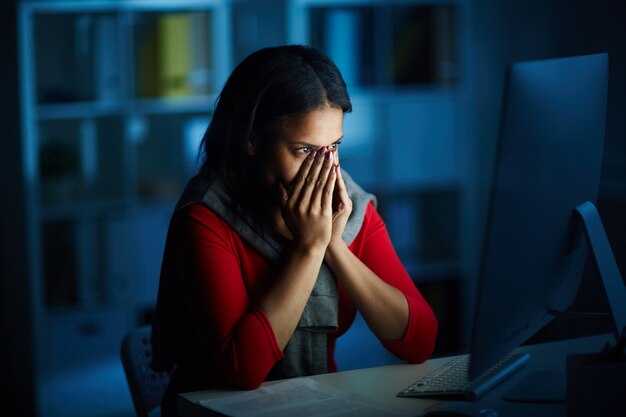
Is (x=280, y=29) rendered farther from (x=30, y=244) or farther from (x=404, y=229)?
(x=30, y=244)

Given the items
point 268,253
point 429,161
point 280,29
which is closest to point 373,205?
point 268,253

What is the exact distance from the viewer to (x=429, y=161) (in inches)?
146

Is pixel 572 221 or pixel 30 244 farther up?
pixel 572 221

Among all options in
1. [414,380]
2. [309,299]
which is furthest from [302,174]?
[414,380]

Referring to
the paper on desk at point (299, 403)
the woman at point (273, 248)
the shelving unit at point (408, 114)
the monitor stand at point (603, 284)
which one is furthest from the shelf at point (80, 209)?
the monitor stand at point (603, 284)

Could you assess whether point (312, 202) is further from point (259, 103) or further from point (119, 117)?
point (119, 117)

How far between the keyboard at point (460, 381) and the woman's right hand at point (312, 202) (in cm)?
30

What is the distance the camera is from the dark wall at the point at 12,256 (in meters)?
3.04

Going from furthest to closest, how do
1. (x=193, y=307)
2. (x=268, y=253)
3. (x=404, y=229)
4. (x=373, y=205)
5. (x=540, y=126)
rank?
1. (x=404, y=229)
2. (x=373, y=205)
3. (x=268, y=253)
4. (x=193, y=307)
5. (x=540, y=126)

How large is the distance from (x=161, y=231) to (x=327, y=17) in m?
1.12

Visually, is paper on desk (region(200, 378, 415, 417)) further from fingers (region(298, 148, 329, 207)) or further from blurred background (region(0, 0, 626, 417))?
blurred background (region(0, 0, 626, 417))

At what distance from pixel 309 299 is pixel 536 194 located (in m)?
0.59

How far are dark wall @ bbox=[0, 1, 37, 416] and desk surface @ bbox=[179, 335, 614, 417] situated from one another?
2023 mm

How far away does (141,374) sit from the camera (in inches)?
67.6
